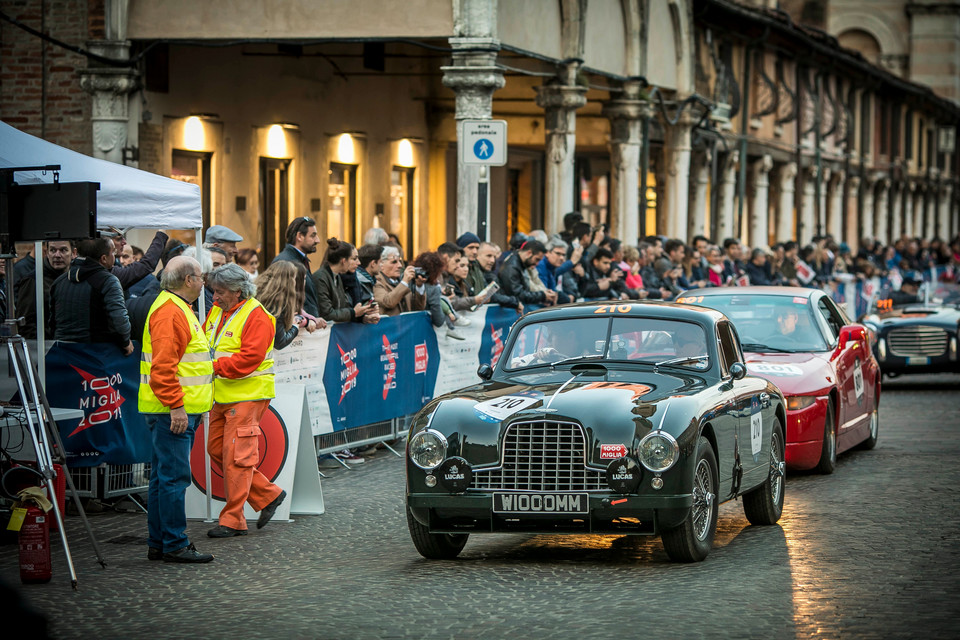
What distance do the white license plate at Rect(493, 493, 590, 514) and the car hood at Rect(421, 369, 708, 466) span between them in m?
0.23

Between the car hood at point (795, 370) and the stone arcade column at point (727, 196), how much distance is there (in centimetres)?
2541

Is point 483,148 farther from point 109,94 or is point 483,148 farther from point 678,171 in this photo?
point 678,171

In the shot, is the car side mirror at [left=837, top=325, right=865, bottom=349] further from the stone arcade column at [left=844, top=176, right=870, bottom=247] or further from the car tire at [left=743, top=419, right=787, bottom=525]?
the stone arcade column at [left=844, top=176, right=870, bottom=247]

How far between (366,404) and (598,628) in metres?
7.09

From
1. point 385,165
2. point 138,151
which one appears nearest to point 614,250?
point 138,151

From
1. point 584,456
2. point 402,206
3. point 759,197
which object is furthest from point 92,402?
point 759,197

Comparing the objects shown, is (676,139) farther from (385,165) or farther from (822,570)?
(822,570)

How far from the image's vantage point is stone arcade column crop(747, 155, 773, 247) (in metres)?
42.9

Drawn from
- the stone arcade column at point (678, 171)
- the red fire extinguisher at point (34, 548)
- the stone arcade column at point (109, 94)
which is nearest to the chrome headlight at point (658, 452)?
the red fire extinguisher at point (34, 548)

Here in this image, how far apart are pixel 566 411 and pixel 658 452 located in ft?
1.94

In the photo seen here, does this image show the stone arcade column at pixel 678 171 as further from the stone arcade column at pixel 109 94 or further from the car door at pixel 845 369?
the car door at pixel 845 369

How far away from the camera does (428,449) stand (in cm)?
923

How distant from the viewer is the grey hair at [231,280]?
1038 centimetres

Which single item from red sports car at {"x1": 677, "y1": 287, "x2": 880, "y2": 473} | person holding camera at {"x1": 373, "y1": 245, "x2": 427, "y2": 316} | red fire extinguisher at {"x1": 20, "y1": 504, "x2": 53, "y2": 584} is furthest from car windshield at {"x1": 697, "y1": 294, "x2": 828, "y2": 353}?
red fire extinguisher at {"x1": 20, "y1": 504, "x2": 53, "y2": 584}
